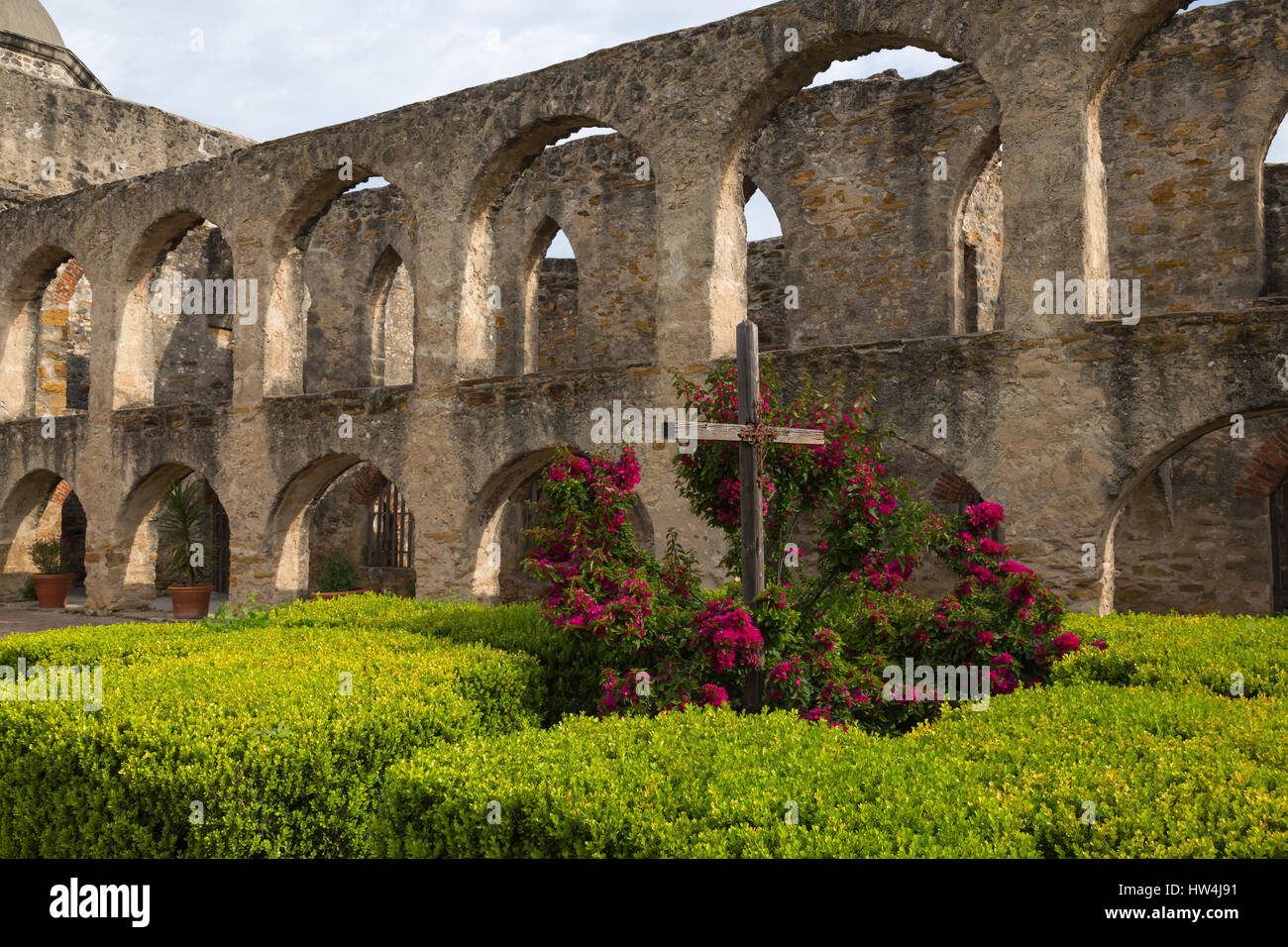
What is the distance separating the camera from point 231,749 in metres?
4.02

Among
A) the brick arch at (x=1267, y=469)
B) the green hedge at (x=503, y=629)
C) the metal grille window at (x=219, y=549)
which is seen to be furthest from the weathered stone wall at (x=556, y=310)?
the brick arch at (x=1267, y=469)

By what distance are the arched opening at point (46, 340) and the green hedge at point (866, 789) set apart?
13.4 m

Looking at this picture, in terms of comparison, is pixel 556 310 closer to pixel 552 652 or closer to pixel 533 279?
pixel 533 279

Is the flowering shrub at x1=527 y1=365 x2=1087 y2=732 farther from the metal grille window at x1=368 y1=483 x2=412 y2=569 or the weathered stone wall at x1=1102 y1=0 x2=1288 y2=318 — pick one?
the metal grille window at x1=368 y1=483 x2=412 y2=569

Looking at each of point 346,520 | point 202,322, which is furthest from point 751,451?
point 202,322

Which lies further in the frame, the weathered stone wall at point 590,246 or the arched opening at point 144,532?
the weathered stone wall at point 590,246

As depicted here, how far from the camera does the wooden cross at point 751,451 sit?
5125mm

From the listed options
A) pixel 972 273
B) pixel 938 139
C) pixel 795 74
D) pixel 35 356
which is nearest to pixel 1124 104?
pixel 938 139

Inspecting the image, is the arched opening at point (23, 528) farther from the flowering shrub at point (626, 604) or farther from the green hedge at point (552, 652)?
the flowering shrub at point (626, 604)

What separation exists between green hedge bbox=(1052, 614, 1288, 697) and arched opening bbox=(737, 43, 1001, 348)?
639cm

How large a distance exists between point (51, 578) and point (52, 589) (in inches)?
8.7

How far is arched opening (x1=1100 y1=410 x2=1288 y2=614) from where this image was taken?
10367 mm
